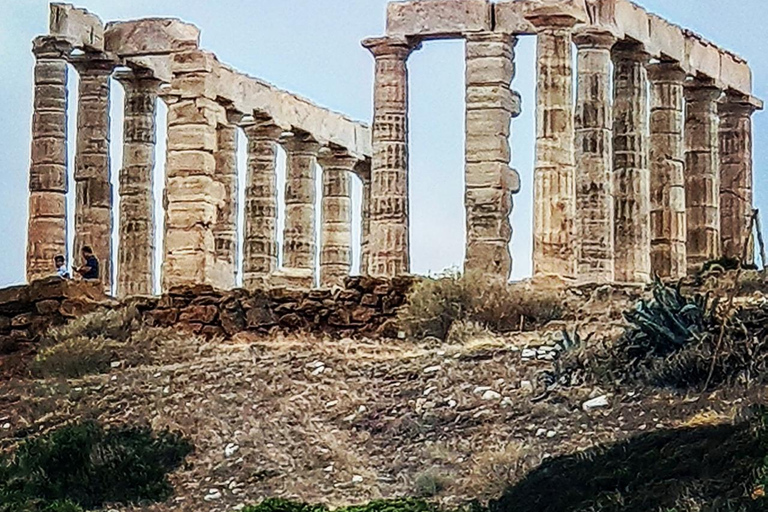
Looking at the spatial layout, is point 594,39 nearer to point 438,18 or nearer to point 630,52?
point 630,52

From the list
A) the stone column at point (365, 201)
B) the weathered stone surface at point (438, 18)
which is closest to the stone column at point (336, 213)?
the stone column at point (365, 201)

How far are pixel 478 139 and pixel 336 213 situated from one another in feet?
46.9

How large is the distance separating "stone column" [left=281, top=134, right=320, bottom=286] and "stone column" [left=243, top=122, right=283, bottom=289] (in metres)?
0.89

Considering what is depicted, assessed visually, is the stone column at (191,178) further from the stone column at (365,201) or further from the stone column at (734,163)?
the stone column at (365,201)

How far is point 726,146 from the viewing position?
181 ft

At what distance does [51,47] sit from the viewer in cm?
4784

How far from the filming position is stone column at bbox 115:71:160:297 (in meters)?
50.0

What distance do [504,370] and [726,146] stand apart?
26.7m

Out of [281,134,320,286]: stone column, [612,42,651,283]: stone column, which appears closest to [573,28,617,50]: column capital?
[612,42,651,283]: stone column

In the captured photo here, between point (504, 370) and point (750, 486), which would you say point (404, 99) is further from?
point (750, 486)

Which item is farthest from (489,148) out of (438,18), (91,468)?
(91,468)

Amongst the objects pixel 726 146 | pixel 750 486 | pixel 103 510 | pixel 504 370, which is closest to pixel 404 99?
pixel 726 146

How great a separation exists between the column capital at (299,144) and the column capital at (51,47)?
9434 mm

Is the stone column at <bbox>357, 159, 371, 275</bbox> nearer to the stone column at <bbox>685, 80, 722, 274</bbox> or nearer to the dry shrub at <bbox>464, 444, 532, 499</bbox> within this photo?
the stone column at <bbox>685, 80, 722, 274</bbox>
